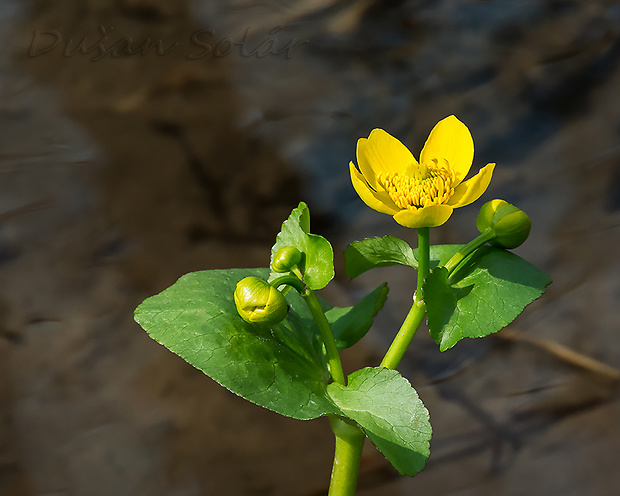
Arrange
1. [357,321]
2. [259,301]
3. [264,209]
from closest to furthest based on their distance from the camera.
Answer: [259,301]
[357,321]
[264,209]

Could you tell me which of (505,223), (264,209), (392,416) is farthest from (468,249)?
(264,209)

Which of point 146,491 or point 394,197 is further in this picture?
point 146,491

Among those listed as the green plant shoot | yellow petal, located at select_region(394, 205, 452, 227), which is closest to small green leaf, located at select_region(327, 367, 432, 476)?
the green plant shoot

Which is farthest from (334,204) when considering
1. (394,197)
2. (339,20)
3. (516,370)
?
(394,197)

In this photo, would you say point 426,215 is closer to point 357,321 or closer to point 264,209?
point 357,321

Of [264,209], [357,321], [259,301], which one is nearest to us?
[259,301]

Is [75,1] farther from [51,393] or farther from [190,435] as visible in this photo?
[190,435]
